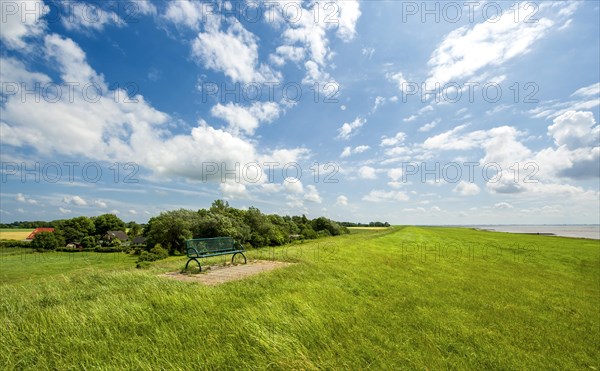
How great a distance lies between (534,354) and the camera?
17.2 feet

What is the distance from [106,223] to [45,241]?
2302cm

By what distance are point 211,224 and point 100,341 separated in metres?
53.6

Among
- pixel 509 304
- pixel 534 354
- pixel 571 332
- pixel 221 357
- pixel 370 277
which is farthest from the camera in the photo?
pixel 370 277

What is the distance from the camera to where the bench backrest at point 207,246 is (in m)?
9.56

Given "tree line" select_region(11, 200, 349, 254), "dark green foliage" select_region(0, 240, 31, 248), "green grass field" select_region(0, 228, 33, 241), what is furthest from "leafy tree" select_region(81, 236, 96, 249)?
"green grass field" select_region(0, 228, 33, 241)

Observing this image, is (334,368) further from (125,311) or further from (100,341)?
(125,311)

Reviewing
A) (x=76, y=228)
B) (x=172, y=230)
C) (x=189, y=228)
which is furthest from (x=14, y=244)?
(x=189, y=228)

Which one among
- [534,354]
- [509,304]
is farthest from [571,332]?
[534,354]

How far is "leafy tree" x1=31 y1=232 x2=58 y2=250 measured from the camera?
2539 inches

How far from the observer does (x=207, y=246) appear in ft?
35.1

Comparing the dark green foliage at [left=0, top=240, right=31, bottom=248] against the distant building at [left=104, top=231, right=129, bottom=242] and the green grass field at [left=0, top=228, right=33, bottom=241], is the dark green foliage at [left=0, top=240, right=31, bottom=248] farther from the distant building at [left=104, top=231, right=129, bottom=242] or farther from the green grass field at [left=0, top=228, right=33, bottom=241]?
the distant building at [left=104, top=231, right=129, bottom=242]

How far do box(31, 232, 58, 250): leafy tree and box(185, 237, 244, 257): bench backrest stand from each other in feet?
257

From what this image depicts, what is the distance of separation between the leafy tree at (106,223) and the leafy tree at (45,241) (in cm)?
1969

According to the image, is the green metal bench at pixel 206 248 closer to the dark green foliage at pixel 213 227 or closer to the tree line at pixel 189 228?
the dark green foliage at pixel 213 227
